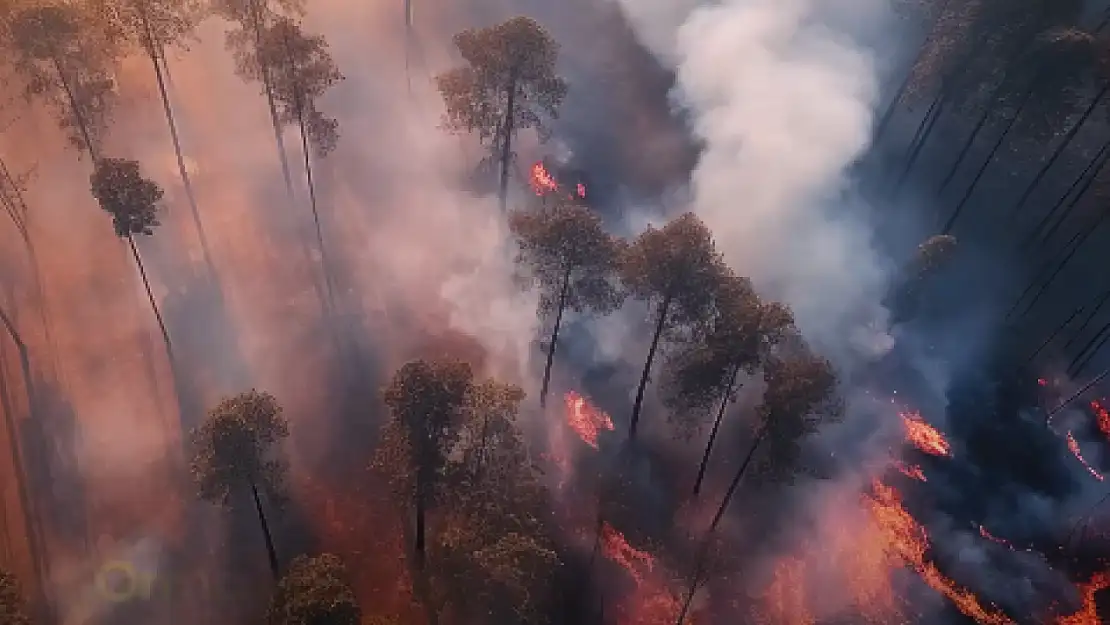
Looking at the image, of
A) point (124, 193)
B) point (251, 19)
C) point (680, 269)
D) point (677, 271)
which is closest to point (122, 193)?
point (124, 193)

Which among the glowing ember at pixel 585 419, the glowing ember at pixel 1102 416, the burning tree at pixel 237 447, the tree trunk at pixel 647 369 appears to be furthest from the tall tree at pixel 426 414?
the glowing ember at pixel 1102 416

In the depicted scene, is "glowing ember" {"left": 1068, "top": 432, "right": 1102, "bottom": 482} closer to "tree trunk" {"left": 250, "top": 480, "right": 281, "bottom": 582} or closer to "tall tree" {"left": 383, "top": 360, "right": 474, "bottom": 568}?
"tall tree" {"left": 383, "top": 360, "right": 474, "bottom": 568}

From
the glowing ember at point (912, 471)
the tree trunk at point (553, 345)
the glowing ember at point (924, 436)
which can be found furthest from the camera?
the glowing ember at point (924, 436)

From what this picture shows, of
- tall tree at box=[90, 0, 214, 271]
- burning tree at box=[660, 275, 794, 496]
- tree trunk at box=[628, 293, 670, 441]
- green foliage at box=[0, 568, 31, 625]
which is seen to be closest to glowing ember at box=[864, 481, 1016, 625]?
burning tree at box=[660, 275, 794, 496]

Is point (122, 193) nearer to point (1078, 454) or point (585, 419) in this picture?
point (585, 419)

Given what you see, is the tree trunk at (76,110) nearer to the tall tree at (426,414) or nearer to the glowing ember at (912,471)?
the tall tree at (426,414)

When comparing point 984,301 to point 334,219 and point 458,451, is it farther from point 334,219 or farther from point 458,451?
point 334,219
